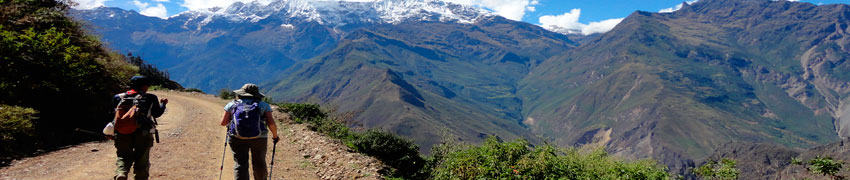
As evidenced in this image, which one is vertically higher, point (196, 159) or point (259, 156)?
point (259, 156)

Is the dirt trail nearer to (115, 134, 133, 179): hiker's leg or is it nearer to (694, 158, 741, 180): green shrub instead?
(115, 134, 133, 179): hiker's leg

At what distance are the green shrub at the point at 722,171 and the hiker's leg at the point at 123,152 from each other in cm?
1808

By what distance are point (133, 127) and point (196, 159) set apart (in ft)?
18.0

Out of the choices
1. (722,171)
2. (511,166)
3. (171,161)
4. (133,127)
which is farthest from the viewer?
(722,171)

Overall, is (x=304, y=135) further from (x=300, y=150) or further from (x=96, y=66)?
(x=96, y=66)

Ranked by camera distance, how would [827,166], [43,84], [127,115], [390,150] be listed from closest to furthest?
[127,115]
[827,166]
[43,84]
[390,150]

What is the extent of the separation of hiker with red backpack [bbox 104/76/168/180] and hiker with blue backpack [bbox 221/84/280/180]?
152cm

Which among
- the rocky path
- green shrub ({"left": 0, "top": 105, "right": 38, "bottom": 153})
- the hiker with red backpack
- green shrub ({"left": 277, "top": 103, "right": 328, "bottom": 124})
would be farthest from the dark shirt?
green shrub ({"left": 277, "top": 103, "right": 328, "bottom": 124})

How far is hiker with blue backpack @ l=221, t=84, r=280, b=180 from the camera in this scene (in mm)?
8273

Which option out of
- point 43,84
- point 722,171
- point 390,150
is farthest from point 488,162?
point 43,84

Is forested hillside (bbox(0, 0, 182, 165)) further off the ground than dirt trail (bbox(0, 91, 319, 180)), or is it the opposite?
forested hillside (bbox(0, 0, 182, 165))

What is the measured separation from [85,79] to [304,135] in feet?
27.1

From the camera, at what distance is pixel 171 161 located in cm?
1235

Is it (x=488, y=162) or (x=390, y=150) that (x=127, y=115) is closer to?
(x=488, y=162)
